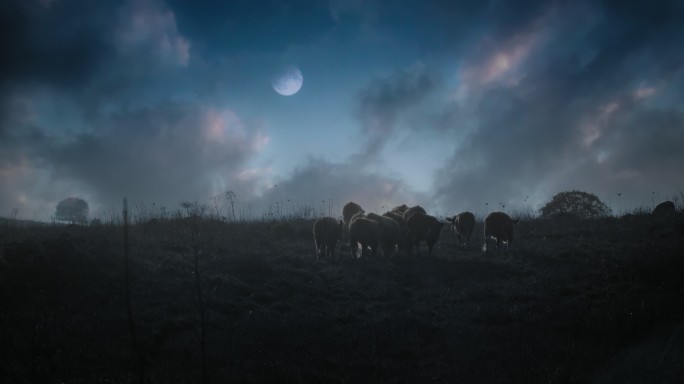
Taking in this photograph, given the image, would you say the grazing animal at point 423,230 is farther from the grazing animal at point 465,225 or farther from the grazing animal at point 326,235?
the grazing animal at point 326,235

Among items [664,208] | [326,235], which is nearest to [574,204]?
[664,208]

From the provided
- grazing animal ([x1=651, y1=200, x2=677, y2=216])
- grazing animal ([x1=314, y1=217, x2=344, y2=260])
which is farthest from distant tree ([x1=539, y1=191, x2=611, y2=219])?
grazing animal ([x1=314, y1=217, x2=344, y2=260])

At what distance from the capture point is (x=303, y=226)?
87.2ft

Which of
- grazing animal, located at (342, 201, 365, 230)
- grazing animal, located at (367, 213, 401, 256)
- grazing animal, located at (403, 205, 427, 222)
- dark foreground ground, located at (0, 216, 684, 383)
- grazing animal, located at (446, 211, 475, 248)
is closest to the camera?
dark foreground ground, located at (0, 216, 684, 383)

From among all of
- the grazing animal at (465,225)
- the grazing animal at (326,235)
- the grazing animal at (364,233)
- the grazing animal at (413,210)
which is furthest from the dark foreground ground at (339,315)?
the grazing animal at (413,210)

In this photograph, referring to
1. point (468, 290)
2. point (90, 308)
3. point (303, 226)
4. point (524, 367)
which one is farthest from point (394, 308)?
point (303, 226)

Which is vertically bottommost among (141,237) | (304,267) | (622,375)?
(622,375)

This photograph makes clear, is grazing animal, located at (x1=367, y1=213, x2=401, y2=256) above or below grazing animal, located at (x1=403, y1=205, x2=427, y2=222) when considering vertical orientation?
below

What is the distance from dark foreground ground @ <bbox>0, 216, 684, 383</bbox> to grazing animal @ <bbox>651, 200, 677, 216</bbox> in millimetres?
8705

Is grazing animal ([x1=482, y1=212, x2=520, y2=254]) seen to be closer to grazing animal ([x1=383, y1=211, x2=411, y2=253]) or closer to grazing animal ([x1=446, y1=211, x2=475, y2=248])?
grazing animal ([x1=446, y1=211, x2=475, y2=248])

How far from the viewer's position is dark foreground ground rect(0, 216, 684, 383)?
28.0ft

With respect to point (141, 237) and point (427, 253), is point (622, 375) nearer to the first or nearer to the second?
point (427, 253)

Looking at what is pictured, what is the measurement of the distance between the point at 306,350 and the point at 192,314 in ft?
10.6

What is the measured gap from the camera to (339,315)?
12602 millimetres
